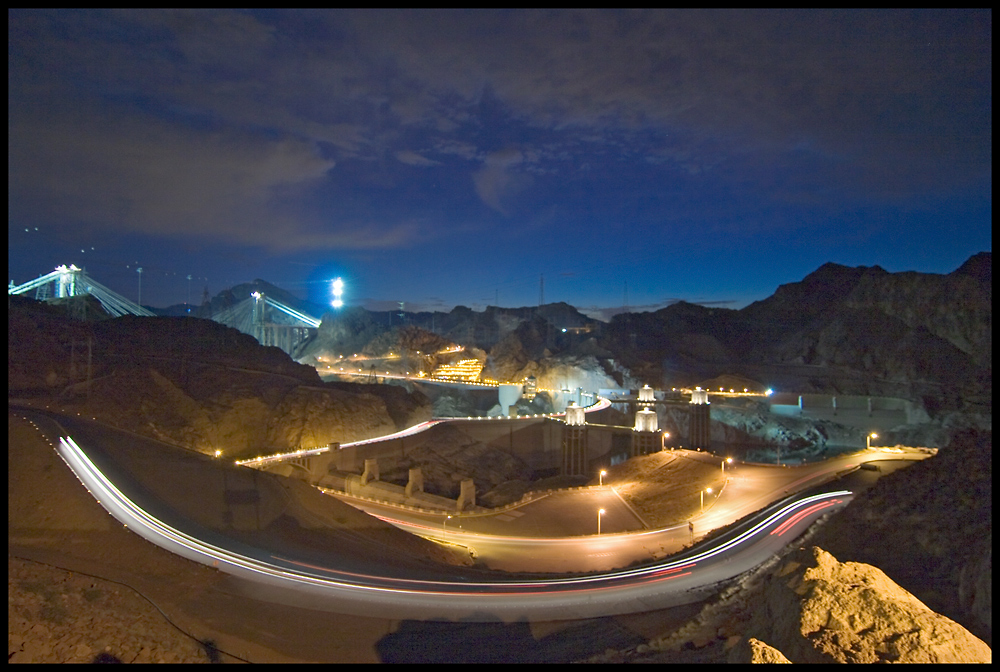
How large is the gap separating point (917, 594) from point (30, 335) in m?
47.6

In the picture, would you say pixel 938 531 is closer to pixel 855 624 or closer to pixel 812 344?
pixel 855 624

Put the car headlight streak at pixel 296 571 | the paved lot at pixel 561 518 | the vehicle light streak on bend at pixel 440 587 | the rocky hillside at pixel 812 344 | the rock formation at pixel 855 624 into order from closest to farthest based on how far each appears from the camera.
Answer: the rock formation at pixel 855 624
the vehicle light streak on bend at pixel 440 587
the car headlight streak at pixel 296 571
the paved lot at pixel 561 518
the rocky hillside at pixel 812 344

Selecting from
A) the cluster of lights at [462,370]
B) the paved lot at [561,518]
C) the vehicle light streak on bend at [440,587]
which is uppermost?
the cluster of lights at [462,370]

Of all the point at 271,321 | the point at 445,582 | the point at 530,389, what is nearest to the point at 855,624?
the point at 445,582

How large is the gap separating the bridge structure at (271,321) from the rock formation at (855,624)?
76.4 metres

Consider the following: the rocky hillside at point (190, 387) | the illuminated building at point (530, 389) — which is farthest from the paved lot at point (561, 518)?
the illuminated building at point (530, 389)

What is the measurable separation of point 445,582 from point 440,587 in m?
0.42

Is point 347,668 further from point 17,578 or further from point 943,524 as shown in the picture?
point 943,524

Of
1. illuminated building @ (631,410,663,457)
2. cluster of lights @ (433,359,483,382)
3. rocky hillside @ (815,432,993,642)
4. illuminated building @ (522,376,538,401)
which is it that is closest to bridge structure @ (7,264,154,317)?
cluster of lights @ (433,359,483,382)

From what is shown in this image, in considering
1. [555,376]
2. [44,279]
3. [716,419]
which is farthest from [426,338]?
[44,279]

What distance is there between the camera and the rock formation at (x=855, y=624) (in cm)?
550

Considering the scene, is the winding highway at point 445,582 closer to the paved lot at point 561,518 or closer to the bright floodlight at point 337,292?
the paved lot at point 561,518

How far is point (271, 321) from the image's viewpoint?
83062 millimetres

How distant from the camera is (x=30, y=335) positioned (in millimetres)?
34906
